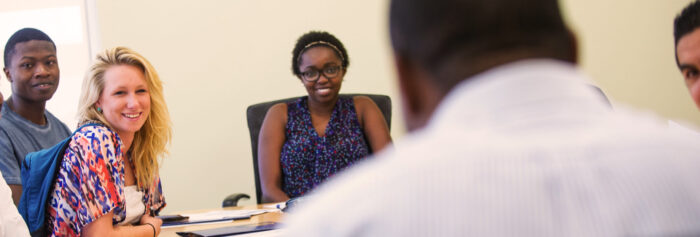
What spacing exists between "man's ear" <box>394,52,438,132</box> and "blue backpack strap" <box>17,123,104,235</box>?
146 cm

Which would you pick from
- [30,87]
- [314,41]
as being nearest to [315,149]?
[314,41]

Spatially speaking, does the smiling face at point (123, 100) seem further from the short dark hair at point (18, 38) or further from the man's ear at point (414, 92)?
the man's ear at point (414, 92)

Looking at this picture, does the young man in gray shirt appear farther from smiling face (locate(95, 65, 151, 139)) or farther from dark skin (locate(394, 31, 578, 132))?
dark skin (locate(394, 31, 578, 132))

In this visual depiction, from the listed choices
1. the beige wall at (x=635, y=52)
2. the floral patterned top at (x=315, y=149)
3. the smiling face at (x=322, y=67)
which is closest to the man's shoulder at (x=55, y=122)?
the floral patterned top at (x=315, y=149)

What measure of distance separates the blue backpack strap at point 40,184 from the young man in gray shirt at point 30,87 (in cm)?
99

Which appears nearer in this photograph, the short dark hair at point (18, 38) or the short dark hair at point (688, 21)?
the short dark hair at point (688, 21)

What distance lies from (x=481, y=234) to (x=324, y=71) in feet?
7.91

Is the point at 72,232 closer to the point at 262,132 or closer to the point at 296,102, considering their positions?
the point at 262,132

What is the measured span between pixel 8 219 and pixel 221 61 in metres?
2.25

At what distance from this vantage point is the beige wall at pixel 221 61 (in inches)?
145

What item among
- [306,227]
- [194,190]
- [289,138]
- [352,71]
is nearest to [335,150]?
[289,138]

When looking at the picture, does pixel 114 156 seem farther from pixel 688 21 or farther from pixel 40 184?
pixel 688 21

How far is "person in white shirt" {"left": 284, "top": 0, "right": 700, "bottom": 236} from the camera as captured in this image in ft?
1.48

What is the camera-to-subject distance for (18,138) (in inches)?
103
